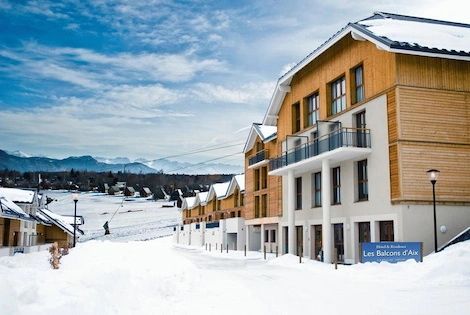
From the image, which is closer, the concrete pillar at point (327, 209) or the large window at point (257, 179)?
the concrete pillar at point (327, 209)

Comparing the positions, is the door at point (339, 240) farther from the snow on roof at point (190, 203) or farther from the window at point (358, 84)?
the snow on roof at point (190, 203)

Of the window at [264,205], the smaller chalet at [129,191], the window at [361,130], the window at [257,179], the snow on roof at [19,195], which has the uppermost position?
the smaller chalet at [129,191]

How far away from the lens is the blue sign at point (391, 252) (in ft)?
65.6

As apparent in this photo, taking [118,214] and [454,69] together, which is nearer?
[454,69]

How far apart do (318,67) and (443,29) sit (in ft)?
24.3

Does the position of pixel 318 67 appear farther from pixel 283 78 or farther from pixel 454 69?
pixel 454 69

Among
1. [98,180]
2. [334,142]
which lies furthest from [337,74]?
[98,180]

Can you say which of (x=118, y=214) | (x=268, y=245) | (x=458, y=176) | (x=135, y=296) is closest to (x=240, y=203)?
(x=268, y=245)

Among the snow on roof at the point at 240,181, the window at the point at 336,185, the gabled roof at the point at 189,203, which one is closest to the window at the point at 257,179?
the snow on roof at the point at 240,181

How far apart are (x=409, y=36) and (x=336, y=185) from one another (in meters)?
9.31

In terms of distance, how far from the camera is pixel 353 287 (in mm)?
15195

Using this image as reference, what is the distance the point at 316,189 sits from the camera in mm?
32594

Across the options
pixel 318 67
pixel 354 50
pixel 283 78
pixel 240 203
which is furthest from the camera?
pixel 240 203

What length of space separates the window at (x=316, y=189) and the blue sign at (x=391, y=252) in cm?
1043
